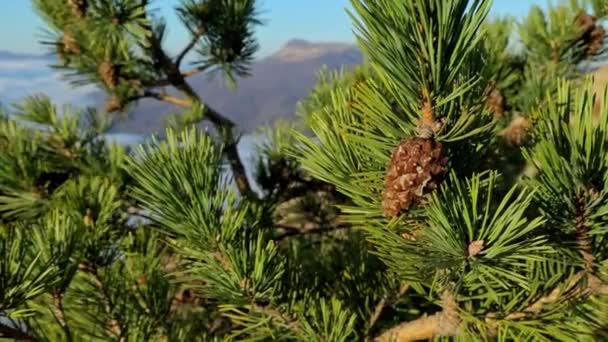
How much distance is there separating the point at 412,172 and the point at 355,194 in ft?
0.41

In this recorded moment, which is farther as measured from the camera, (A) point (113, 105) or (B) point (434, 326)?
(A) point (113, 105)

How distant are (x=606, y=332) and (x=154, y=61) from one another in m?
0.97

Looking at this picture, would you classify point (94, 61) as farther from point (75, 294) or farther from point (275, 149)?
point (75, 294)

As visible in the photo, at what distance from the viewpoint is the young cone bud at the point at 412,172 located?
45cm

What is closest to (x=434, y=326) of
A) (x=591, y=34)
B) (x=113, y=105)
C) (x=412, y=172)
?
(x=412, y=172)

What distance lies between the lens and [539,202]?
0.53 metres

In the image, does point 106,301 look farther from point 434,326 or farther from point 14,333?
point 434,326

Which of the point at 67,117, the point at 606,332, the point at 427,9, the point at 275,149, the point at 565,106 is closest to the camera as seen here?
the point at 427,9

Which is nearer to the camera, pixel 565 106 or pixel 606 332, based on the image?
pixel 565 106

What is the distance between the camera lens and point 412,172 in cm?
46

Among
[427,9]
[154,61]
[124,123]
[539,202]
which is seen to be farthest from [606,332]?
[124,123]

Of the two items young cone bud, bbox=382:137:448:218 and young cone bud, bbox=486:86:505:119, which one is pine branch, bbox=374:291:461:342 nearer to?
young cone bud, bbox=382:137:448:218

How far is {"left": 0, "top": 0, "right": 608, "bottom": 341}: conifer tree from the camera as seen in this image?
467 mm

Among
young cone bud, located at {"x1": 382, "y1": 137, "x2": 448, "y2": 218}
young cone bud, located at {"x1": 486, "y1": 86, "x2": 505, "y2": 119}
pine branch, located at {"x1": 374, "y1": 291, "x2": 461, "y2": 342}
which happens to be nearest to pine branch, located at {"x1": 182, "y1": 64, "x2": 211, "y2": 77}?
young cone bud, located at {"x1": 486, "y1": 86, "x2": 505, "y2": 119}
